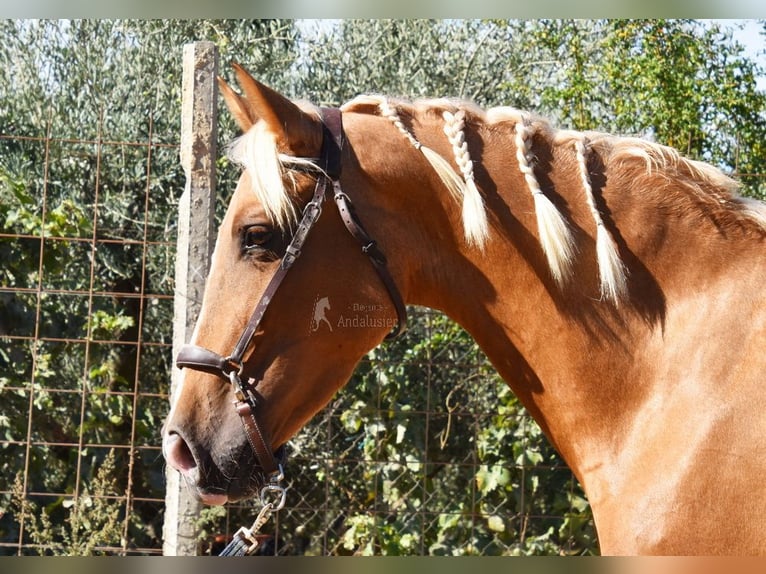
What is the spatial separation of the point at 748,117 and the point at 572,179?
127 inches

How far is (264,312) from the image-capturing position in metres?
2.20

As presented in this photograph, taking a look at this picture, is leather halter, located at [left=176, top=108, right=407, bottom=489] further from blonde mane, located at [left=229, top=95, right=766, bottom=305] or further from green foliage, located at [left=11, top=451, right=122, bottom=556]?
green foliage, located at [left=11, top=451, right=122, bottom=556]

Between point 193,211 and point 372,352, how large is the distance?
1.50 metres

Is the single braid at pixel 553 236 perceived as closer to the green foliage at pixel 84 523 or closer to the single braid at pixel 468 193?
the single braid at pixel 468 193

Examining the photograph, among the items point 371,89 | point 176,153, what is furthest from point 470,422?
point 176,153

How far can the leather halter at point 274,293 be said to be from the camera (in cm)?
219

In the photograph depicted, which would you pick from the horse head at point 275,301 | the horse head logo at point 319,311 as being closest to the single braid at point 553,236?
the horse head at point 275,301

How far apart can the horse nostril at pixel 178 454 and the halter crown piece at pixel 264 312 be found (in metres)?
0.18

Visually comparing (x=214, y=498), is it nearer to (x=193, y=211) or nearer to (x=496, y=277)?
(x=496, y=277)

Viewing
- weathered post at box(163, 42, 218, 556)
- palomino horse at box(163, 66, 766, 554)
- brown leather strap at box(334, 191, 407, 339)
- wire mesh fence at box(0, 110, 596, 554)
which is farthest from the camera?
wire mesh fence at box(0, 110, 596, 554)

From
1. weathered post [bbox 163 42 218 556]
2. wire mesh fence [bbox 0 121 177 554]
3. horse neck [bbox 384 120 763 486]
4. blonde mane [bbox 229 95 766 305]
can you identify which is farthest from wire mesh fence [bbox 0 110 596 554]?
blonde mane [bbox 229 95 766 305]

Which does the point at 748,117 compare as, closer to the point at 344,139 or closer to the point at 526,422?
the point at 526,422

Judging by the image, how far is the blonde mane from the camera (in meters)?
2.20

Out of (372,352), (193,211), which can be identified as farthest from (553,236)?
(372,352)
